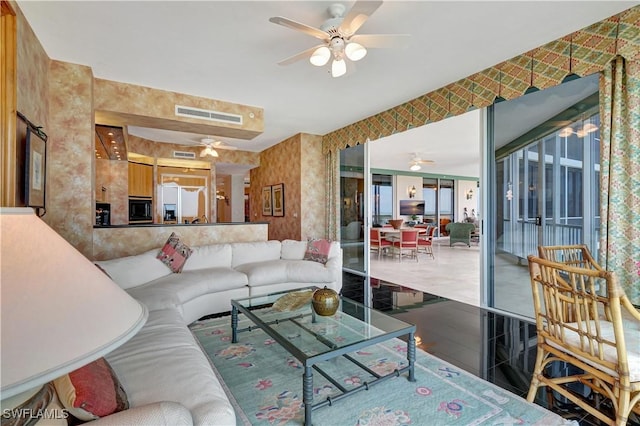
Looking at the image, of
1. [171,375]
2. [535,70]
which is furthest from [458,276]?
[171,375]

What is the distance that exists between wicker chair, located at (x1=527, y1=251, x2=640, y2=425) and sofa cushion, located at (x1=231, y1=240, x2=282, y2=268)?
→ 3364 millimetres

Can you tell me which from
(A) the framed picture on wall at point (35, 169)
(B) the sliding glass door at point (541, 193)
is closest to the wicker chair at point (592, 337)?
(B) the sliding glass door at point (541, 193)

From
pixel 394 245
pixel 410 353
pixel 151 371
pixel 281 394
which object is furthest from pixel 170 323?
pixel 394 245

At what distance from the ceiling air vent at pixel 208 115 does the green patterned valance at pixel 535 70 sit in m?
2.43

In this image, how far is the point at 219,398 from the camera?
1389 mm

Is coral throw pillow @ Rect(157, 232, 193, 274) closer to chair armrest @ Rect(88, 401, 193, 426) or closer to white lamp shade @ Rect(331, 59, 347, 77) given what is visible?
white lamp shade @ Rect(331, 59, 347, 77)

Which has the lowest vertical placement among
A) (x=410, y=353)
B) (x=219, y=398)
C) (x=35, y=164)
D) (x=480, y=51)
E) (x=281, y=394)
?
(x=281, y=394)

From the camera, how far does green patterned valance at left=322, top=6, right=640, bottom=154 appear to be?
2.55 meters

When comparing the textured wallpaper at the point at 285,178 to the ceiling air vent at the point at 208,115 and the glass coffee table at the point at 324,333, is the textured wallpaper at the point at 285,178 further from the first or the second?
the glass coffee table at the point at 324,333

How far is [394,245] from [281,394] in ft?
19.8

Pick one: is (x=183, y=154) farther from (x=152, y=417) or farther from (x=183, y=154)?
(x=152, y=417)

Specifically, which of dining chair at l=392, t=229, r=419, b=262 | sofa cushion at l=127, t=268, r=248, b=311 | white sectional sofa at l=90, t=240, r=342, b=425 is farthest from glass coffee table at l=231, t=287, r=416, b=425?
dining chair at l=392, t=229, r=419, b=262

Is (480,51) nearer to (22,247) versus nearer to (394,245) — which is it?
(22,247)

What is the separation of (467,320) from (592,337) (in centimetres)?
190
